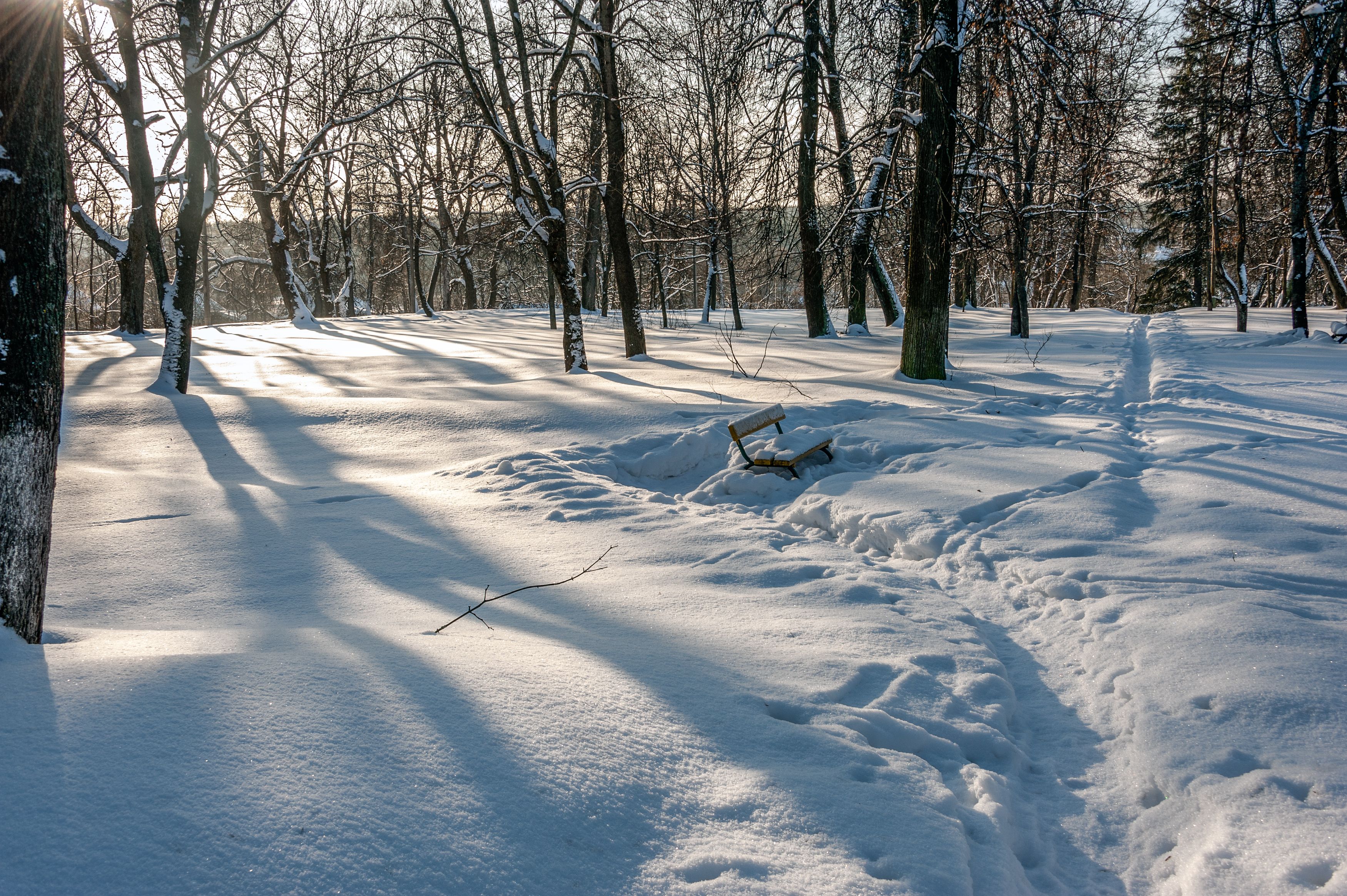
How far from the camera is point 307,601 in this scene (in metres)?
3.71

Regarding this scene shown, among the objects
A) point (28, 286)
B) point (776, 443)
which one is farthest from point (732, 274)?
point (28, 286)

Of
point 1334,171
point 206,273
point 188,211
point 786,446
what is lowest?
point 786,446

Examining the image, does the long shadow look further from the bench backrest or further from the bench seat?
the bench seat

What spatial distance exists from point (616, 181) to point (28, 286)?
10024mm

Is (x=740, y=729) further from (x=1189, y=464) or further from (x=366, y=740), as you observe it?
(x=1189, y=464)

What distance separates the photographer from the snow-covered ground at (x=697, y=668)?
1842 mm

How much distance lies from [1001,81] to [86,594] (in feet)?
28.6

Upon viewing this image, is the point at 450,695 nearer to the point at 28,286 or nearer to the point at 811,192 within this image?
the point at 28,286

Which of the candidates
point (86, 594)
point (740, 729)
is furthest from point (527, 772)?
point (86, 594)

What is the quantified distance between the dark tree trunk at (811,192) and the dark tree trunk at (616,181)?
9.61 feet

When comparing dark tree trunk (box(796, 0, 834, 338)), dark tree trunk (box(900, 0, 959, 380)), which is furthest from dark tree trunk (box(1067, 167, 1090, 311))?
dark tree trunk (box(900, 0, 959, 380))

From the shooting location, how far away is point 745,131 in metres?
9.41

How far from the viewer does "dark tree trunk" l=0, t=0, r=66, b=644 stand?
8.38 feet

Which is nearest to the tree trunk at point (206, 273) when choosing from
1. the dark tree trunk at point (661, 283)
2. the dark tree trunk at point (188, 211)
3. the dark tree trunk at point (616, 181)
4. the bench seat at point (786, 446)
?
the dark tree trunk at point (661, 283)
